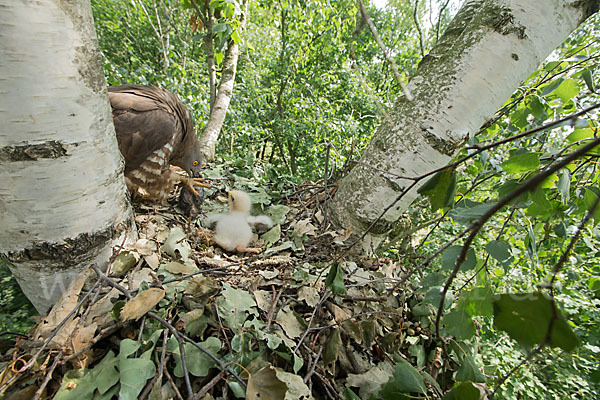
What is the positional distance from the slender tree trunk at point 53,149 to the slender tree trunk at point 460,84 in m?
1.02

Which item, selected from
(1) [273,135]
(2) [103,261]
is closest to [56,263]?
(2) [103,261]

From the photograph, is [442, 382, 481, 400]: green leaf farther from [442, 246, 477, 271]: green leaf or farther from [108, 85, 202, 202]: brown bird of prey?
[108, 85, 202, 202]: brown bird of prey

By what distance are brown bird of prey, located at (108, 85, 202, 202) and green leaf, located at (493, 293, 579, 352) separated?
1.85m

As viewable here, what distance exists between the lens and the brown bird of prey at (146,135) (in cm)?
176

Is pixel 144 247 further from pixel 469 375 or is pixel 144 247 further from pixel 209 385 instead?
pixel 469 375

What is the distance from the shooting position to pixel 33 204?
0.83 metres

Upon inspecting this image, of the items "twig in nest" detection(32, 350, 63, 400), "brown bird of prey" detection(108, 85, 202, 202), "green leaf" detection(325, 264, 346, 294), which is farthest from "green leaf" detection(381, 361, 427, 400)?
"brown bird of prey" detection(108, 85, 202, 202)

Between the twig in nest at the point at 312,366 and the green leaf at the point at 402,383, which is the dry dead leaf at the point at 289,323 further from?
the green leaf at the point at 402,383

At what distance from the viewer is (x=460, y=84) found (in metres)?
1.15

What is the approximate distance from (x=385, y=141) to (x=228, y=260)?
994mm

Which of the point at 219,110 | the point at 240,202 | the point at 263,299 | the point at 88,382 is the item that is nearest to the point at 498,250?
the point at 263,299

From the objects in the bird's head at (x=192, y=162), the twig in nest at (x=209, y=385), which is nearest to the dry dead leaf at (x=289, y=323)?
the twig in nest at (x=209, y=385)

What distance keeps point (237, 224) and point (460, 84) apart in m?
1.34

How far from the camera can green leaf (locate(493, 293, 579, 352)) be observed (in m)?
0.32
